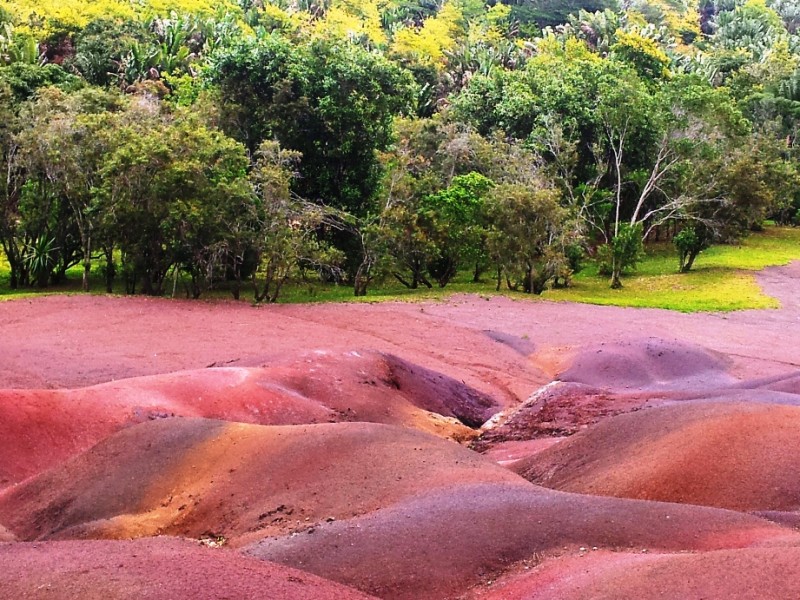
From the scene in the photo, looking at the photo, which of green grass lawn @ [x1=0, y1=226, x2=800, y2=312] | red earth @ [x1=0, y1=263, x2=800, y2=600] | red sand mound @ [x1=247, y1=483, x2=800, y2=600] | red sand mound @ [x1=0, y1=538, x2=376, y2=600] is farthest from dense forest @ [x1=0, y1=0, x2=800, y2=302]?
red sand mound @ [x1=0, y1=538, x2=376, y2=600]

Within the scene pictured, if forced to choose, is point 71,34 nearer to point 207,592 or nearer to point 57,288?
point 57,288

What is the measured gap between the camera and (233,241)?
27.8 m

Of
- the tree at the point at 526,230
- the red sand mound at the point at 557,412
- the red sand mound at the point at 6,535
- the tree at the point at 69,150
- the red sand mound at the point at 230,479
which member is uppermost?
the tree at the point at 69,150

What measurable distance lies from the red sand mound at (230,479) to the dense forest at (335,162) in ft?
55.8

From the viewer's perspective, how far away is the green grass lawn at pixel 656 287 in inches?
1275

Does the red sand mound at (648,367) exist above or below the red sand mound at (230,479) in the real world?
below

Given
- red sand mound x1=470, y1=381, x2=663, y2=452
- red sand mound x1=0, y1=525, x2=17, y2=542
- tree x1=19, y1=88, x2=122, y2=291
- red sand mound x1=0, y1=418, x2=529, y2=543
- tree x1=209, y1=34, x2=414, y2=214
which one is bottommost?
red sand mound x1=470, y1=381, x2=663, y2=452

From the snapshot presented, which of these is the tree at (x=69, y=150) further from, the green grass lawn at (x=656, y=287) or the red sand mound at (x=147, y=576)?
the red sand mound at (x=147, y=576)

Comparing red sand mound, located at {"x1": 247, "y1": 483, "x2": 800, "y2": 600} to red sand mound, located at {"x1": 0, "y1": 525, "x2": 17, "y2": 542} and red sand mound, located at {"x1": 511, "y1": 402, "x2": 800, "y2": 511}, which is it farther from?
red sand mound, located at {"x1": 0, "y1": 525, "x2": 17, "y2": 542}

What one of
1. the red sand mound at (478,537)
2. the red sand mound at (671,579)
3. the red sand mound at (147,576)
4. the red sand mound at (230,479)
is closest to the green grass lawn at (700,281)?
the red sand mound at (230,479)

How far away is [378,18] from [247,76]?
201 feet

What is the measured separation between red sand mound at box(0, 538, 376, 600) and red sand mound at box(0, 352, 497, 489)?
257 inches

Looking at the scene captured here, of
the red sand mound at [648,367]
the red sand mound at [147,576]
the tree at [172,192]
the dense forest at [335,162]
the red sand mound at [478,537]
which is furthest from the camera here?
the dense forest at [335,162]

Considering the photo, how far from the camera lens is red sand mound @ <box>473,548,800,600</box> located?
17.4ft
